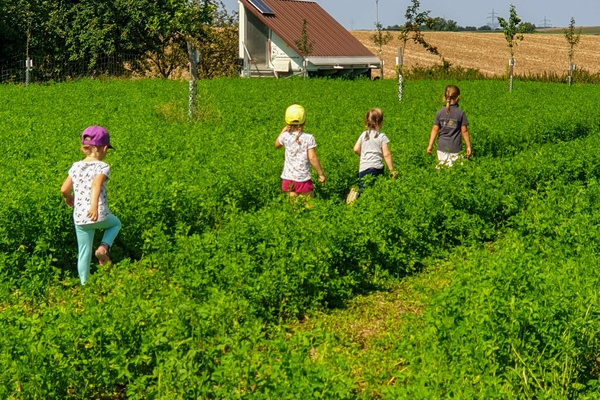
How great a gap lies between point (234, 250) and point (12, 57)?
37705 mm

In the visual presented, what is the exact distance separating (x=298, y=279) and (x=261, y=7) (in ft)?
136

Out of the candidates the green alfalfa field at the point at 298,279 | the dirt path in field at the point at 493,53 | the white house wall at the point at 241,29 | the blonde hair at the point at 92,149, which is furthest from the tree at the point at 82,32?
the blonde hair at the point at 92,149

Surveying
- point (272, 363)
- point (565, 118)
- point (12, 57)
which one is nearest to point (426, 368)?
point (272, 363)

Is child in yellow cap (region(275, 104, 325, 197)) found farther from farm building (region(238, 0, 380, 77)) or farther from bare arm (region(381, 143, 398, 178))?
farm building (region(238, 0, 380, 77))

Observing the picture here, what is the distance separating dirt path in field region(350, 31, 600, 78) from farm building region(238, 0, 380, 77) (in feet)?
36.0

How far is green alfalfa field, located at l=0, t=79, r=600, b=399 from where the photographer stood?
4.85m

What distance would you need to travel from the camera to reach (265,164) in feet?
35.4

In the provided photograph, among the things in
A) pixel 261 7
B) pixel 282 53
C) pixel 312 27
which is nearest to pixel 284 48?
pixel 282 53

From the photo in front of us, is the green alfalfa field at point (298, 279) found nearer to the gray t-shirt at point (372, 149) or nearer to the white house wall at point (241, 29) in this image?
the gray t-shirt at point (372, 149)

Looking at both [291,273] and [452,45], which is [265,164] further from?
[452,45]

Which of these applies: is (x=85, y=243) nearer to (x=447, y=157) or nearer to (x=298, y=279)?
(x=298, y=279)

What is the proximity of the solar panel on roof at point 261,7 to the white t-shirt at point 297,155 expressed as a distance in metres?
37.9

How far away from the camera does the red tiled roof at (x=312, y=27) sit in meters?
45.5

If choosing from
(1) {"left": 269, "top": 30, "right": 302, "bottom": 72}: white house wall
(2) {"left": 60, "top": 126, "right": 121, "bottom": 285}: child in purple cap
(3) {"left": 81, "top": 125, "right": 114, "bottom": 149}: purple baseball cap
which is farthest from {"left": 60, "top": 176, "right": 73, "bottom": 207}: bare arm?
(1) {"left": 269, "top": 30, "right": 302, "bottom": 72}: white house wall
